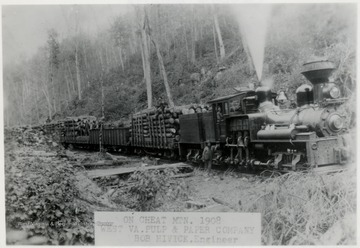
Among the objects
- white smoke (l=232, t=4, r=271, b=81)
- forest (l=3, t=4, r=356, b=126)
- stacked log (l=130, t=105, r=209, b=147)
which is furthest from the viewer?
stacked log (l=130, t=105, r=209, b=147)

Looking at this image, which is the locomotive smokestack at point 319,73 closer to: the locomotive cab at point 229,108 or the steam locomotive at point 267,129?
the steam locomotive at point 267,129

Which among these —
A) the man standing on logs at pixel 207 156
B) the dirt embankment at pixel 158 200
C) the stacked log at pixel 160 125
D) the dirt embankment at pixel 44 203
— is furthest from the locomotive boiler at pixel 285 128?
the dirt embankment at pixel 44 203

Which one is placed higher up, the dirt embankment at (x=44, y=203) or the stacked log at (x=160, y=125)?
the stacked log at (x=160, y=125)

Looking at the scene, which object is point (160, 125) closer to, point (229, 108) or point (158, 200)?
point (229, 108)

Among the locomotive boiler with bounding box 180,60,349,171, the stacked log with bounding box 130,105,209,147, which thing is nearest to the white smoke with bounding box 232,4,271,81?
the locomotive boiler with bounding box 180,60,349,171

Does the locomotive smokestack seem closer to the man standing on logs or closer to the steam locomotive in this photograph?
the steam locomotive

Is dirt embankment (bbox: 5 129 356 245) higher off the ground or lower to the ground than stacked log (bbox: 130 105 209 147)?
lower
